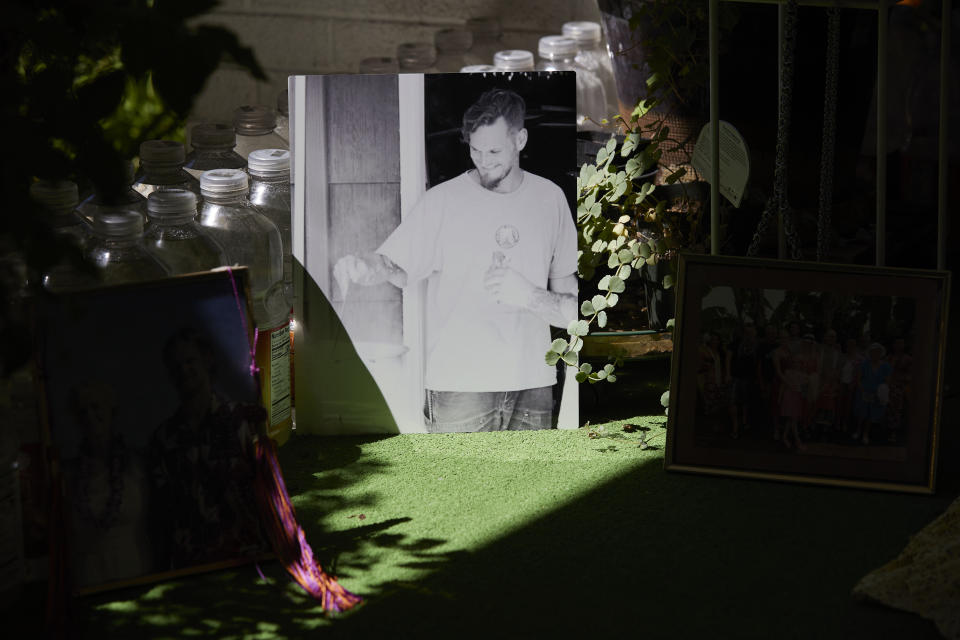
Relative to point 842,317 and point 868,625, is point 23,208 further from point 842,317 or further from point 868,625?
point 842,317

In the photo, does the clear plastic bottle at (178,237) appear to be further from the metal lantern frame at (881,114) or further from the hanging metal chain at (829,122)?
the hanging metal chain at (829,122)

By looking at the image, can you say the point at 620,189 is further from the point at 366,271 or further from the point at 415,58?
the point at 415,58

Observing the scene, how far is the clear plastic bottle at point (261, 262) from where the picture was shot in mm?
1757

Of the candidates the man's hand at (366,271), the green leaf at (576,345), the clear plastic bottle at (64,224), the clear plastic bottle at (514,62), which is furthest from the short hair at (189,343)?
the clear plastic bottle at (514,62)

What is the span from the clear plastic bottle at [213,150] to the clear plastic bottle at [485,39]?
78cm

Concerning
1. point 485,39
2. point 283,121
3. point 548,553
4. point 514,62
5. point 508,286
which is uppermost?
point 485,39

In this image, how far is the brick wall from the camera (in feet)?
8.46

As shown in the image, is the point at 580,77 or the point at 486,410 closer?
the point at 486,410

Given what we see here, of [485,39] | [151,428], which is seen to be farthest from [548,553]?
[485,39]

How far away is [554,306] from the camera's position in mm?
1889

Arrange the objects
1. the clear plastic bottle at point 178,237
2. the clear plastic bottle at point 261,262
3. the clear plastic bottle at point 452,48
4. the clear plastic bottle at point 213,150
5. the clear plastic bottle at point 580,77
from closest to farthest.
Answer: the clear plastic bottle at point 178,237 < the clear plastic bottle at point 261,262 < the clear plastic bottle at point 213,150 < the clear plastic bottle at point 580,77 < the clear plastic bottle at point 452,48

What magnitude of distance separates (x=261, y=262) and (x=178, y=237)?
0.20 m

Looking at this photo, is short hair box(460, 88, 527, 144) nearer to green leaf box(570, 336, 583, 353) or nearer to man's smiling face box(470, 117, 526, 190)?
man's smiling face box(470, 117, 526, 190)

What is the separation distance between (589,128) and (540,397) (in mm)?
713
